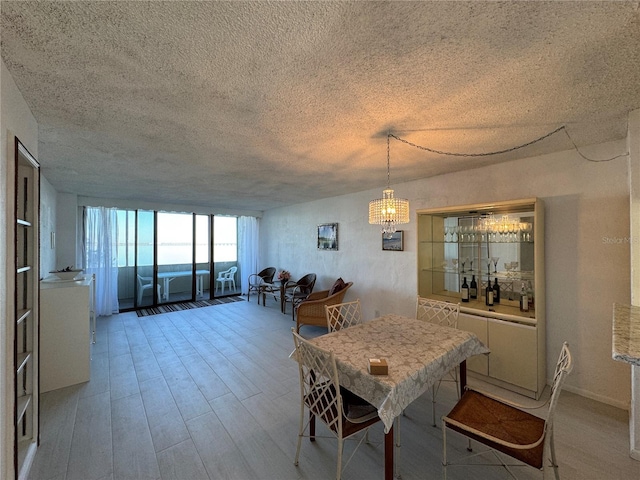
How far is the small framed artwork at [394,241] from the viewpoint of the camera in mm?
4105

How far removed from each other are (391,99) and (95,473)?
3.20m

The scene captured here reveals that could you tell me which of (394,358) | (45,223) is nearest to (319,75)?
(394,358)

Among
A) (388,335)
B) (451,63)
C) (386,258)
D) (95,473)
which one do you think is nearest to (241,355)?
(95,473)

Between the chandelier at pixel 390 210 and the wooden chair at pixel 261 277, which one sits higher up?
the chandelier at pixel 390 210

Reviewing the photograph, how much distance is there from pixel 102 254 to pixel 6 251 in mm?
4880

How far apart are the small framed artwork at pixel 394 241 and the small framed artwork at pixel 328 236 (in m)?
1.21

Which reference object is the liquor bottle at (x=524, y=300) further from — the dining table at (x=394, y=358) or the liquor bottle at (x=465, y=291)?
the dining table at (x=394, y=358)

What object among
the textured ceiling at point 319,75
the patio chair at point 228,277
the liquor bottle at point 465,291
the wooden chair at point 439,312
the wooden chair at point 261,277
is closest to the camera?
the textured ceiling at point 319,75

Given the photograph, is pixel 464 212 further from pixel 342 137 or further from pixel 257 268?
pixel 257 268

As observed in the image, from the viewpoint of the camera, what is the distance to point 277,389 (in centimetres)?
274

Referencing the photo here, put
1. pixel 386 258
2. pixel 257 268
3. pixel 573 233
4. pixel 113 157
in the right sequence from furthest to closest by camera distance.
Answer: pixel 257 268 < pixel 386 258 < pixel 113 157 < pixel 573 233

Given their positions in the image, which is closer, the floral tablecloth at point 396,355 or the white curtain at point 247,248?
the floral tablecloth at point 396,355

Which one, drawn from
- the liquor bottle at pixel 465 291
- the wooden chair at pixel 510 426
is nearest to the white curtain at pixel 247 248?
the liquor bottle at pixel 465 291

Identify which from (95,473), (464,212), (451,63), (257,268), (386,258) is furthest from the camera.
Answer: (257,268)
